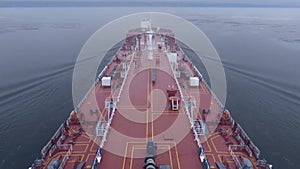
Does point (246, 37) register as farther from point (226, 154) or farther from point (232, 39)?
point (226, 154)

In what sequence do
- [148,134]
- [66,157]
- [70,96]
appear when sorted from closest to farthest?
[66,157]
[148,134]
[70,96]

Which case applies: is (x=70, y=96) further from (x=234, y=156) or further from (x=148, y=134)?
(x=234, y=156)

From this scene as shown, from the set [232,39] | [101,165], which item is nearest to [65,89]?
[101,165]

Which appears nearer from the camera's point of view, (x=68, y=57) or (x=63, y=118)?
(x=63, y=118)

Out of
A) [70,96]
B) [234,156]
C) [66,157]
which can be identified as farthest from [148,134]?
[70,96]

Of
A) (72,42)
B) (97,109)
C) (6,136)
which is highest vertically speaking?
(72,42)

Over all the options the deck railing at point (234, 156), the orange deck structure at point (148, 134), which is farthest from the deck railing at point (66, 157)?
the deck railing at point (234, 156)

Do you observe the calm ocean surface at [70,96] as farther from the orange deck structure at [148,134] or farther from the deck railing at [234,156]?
the deck railing at [234,156]

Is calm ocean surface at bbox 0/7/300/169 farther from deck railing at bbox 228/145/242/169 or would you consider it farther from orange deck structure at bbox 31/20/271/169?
deck railing at bbox 228/145/242/169
